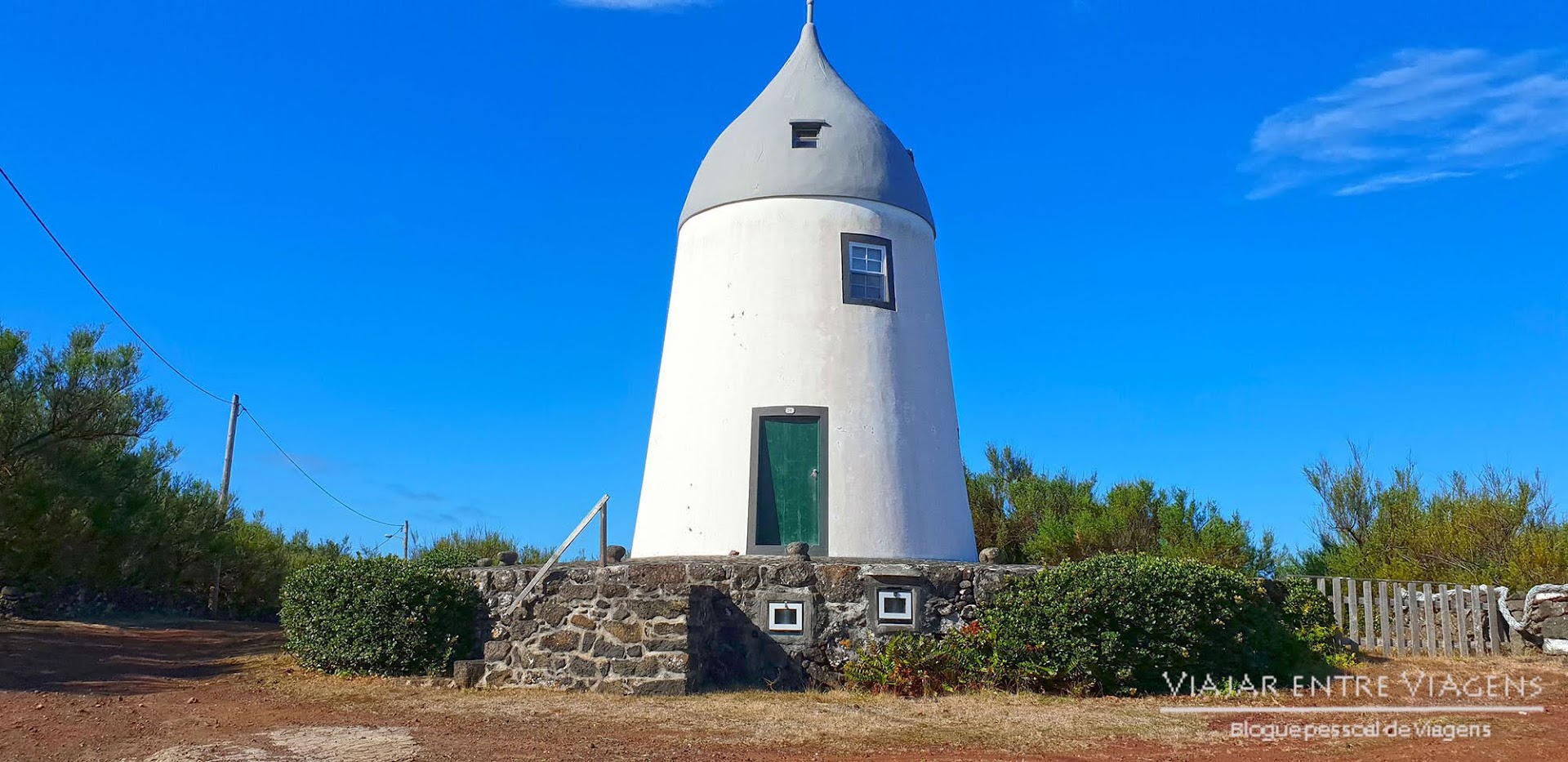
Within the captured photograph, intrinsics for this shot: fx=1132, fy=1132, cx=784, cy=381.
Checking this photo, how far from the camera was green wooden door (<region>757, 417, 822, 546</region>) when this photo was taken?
48.6 feet

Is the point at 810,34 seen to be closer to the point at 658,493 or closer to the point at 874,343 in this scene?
the point at 874,343

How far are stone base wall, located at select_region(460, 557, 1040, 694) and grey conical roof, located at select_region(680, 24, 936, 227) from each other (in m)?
5.53

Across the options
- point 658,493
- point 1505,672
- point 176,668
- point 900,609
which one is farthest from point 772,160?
point 1505,672

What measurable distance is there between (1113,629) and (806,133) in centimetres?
830

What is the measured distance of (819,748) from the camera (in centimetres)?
927

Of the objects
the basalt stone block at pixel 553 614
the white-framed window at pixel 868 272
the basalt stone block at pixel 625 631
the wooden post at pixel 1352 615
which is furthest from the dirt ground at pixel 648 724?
the white-framed window at pixel 868 272

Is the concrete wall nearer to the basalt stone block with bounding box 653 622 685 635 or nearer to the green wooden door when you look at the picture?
the green wooden door

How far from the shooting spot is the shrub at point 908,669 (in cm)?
1261

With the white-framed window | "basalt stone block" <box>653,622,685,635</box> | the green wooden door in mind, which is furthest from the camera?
the white-framed window

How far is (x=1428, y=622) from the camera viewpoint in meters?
16.4

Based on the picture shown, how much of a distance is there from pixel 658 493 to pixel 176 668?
6826mm

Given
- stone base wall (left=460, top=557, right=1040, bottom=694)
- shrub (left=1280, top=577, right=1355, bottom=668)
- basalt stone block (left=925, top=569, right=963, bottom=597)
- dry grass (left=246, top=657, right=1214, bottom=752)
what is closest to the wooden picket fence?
shrub (left=1280, top=577, right=1355, bottom=668)

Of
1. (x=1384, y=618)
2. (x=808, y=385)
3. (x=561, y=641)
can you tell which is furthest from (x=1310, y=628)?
(x=561, y=641)

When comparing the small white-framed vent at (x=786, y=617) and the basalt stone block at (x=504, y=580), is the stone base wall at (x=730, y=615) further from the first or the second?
the basalt stone block at (x=504, y=580)
